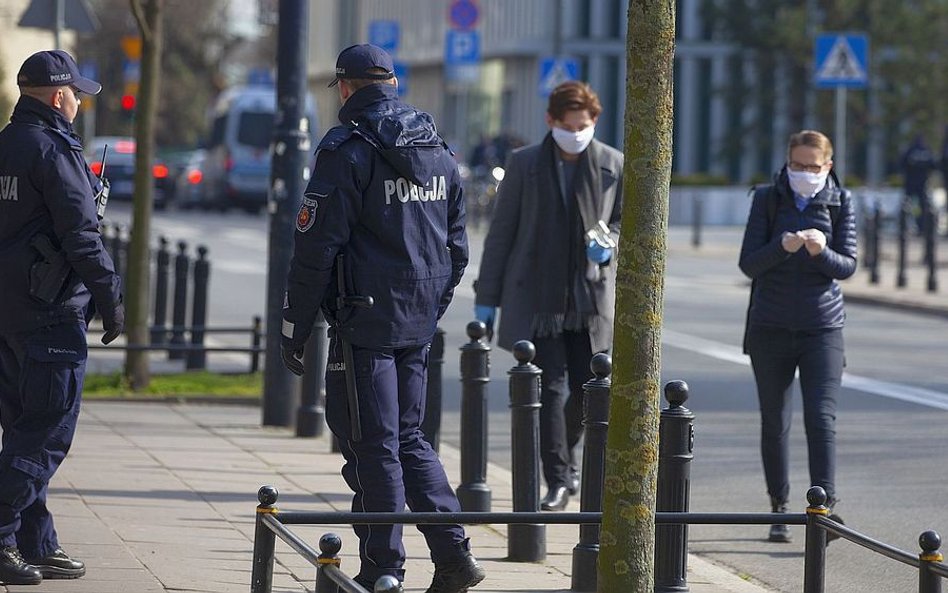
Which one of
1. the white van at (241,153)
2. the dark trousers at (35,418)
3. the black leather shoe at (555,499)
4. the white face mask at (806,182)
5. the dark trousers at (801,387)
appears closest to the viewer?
the dark trousers at (35,418)

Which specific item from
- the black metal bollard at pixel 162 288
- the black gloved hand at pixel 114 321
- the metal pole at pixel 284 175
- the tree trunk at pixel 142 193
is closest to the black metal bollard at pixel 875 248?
the black metal bollard at pixel 162 288

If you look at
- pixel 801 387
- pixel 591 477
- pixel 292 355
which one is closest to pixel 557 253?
pixel 801 387

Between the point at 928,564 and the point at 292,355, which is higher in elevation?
the point at 292,355

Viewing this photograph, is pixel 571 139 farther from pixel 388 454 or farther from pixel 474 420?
pixel 388 454

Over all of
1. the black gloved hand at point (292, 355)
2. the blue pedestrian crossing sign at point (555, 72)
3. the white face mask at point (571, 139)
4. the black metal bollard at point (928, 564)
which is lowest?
the black metal bollard at point (928, 564)

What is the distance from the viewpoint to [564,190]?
29.5 feet

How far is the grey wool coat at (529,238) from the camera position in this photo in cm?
895

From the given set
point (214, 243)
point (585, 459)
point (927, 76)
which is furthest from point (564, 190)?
point (927, 76)

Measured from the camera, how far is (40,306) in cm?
664

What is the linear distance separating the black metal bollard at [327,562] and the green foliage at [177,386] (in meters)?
7.87

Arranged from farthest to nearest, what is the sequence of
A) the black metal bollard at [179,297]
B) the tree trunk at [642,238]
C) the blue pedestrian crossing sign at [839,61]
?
the blue pedestrian crossing sign at [839,61] < the black metal bollard at [179,297] < the tree trunk at [642,238]

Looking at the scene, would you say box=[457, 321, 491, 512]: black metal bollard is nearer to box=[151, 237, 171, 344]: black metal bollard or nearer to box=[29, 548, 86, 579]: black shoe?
box=[29, 548, 86, 579]: black shoe

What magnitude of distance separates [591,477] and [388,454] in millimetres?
1021

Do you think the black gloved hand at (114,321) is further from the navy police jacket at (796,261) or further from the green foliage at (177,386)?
the green foliage at (177,386)
